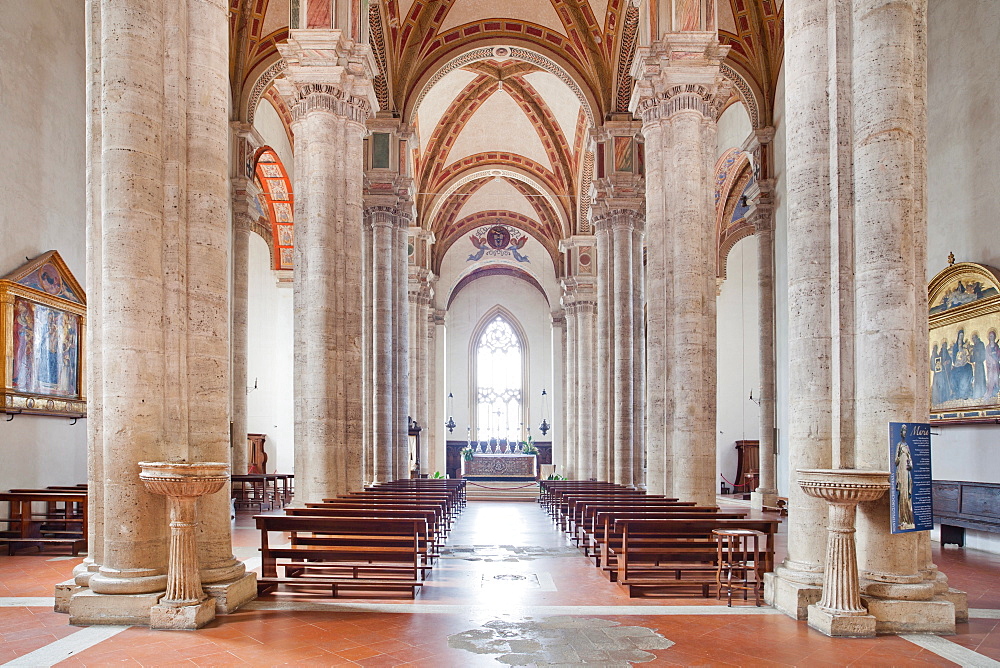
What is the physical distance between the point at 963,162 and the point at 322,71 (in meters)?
10.4

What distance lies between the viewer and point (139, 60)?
309 inches

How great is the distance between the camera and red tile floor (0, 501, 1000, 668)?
6406mm

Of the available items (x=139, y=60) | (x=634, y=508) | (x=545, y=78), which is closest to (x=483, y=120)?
(x=545, y=78)

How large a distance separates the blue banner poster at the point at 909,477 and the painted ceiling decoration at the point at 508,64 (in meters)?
12.9

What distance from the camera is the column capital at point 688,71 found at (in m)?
14.0

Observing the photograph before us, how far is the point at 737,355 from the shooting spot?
32.4 metres

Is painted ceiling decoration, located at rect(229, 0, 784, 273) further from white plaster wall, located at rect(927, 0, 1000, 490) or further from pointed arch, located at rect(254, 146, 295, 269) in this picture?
white plaster wall, located at rect(927, 0, 1000, 490)

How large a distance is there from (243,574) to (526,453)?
26847 millimetres

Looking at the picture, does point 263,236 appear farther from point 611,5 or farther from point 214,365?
point 214,365

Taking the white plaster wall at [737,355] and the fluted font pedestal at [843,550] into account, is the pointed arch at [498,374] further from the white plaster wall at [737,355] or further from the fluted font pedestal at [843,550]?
the fluted font pedestal at [843,550]

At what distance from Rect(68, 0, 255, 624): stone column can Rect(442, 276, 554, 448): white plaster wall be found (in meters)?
39.1

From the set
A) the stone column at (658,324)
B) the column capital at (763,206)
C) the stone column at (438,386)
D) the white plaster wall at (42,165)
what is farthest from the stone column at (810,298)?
the stone column at (438,386)

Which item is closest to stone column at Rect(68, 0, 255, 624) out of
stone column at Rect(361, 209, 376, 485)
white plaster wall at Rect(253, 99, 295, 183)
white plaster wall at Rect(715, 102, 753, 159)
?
stone column at Rect(361, 209, 376, 485)

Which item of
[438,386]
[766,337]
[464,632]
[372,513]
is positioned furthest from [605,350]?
[438,386]
